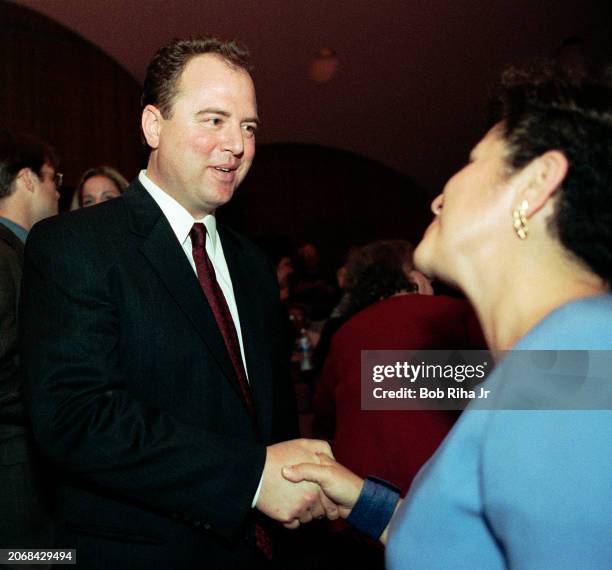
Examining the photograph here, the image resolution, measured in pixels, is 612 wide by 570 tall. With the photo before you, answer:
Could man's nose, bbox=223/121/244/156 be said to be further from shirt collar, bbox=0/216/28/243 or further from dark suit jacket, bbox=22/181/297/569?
shirt collar, bbox=0/216/28/243

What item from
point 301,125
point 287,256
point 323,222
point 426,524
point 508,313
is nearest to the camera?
point 426,524


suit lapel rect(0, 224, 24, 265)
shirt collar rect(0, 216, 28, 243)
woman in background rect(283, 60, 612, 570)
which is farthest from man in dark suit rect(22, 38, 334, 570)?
shirt collar rect(0, 216, 28, 243)

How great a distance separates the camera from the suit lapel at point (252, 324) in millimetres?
1517

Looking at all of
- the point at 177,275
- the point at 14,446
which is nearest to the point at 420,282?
the point at 177,275

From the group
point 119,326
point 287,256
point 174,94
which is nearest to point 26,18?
point 287,256

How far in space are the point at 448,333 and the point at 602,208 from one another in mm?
1265

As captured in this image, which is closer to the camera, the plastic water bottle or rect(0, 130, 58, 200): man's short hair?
rect(0, 130, 58, 200): man's short hair

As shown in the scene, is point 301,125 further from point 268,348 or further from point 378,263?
point 268,348

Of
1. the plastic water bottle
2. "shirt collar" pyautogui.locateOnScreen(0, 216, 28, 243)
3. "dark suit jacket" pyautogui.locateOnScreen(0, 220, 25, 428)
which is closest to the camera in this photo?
"dark suit jacket" pyautogui.locateOnScreen(0, 220, 25, 428)

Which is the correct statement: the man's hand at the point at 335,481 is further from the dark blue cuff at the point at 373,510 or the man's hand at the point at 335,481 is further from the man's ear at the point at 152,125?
the man's ear at the point at 152,125

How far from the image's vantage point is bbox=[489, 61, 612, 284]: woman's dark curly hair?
914 millimetres

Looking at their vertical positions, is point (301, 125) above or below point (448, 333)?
above

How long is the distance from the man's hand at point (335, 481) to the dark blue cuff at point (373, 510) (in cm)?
5

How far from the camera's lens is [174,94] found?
1.58m
